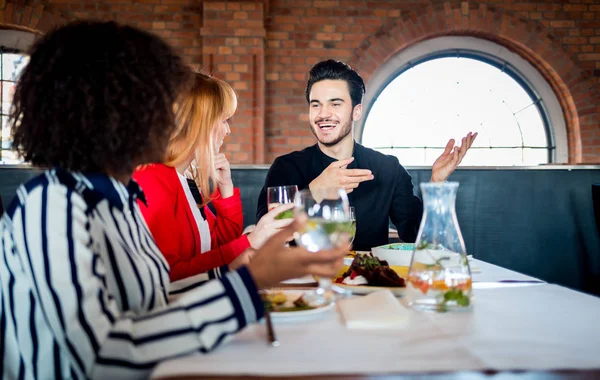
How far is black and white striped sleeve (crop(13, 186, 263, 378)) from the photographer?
63cm

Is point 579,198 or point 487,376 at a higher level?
point 579,198

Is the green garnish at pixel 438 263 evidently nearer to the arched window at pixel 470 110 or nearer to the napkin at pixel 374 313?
the napkin at pixel 374 313

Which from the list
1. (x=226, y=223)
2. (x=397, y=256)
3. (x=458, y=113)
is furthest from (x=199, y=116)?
(x=458, y=113)

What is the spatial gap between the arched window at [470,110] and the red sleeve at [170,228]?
3.73 meters

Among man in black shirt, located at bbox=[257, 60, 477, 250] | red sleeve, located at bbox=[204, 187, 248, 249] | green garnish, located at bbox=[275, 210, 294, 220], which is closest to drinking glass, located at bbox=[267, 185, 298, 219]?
green garnish, located at bbox=[275, 210, 294, 220]

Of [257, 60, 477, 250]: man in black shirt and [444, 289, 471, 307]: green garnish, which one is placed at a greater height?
[257, 60, 477, 250]: man in black shirt

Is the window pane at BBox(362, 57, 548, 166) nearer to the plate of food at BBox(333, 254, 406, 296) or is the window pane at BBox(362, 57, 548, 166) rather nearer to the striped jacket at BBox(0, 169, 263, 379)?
the plate of food at BBox(333, 254, 406, 296)

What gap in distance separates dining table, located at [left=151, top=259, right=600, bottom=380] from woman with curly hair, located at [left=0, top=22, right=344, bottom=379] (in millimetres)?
56

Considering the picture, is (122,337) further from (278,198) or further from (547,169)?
(547,169)

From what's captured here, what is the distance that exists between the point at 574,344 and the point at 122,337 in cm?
59

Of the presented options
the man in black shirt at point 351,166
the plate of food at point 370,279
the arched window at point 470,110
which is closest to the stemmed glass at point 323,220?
the plate of food at point 370,279

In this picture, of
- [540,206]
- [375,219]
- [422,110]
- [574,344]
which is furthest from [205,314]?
[422,110]

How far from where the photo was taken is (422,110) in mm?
5109

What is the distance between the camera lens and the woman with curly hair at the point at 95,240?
64 centimetres
